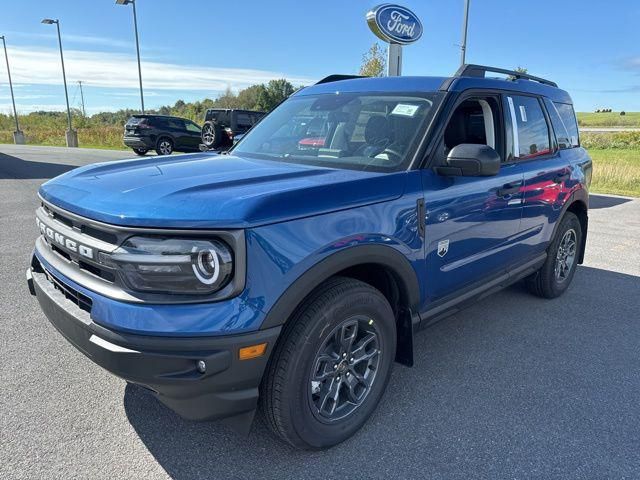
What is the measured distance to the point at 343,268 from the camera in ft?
7.42

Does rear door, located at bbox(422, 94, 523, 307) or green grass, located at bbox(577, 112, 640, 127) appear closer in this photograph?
rear door, located at bbox(422, 94, 523, 307)

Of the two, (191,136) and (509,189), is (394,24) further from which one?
(191,136)

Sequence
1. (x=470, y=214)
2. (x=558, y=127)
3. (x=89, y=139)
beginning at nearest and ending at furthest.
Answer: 1. (x=470, y=214)
2. (x=558, y=127)
3. (x=89, y=139)

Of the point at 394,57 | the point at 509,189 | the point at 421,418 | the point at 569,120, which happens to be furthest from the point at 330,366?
the point at 394,57

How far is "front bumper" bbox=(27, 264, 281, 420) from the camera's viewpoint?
1.87 m

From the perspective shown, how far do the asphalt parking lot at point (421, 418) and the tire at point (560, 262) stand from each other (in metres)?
0.48

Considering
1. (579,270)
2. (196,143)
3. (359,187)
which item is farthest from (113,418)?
(196,143)

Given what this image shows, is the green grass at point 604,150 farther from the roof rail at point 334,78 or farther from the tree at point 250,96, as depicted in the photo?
the tree at point 250,96

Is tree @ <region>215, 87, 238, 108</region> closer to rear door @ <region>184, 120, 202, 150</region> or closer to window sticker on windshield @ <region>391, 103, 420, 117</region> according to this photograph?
rear door @ <region>184, 120, 202, 150</region>

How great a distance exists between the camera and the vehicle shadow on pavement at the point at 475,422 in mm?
2336

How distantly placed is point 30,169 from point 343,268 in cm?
1524

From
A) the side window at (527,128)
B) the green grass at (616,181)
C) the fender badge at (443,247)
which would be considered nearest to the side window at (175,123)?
the green grass at (616,181)

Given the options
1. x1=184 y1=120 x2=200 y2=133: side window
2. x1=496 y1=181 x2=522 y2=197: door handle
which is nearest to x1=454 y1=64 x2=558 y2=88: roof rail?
x1=496 y1=181 x2=522 y2=197: door handle

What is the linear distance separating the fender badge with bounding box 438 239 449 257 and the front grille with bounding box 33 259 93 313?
6.13 ft
